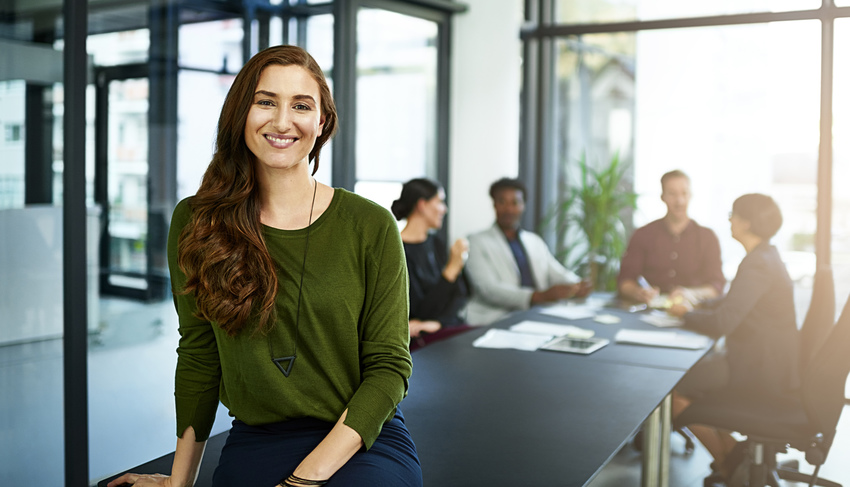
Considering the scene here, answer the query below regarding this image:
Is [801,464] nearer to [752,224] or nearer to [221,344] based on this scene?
[752,224]

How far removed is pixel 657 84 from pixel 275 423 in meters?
4.35

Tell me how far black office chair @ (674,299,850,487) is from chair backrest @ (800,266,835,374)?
0.86 ft

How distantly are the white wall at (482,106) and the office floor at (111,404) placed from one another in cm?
236

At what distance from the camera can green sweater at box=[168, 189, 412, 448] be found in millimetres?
1507

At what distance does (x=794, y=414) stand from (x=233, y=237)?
2.38 metres

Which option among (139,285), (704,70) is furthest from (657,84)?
(139,285)

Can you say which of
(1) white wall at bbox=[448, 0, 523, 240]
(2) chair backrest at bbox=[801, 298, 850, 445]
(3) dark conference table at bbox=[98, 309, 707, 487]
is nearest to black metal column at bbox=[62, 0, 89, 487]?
(3) dark conference table at bbox=[98, 309, 707, 487]

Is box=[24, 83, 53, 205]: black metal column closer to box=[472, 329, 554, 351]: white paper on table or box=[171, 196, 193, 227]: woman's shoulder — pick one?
box=[171, 196, 193, 227]: woman's shoulder

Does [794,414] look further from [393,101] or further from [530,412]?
[393,101]

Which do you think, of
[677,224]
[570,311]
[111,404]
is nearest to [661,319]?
[570,311]

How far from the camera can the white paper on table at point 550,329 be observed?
130 inches

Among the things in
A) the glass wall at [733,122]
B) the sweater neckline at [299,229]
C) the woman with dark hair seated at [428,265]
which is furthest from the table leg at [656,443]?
the glass wall at [733,122]

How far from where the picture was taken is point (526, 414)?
7.13 feet

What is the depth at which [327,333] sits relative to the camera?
1.52m
